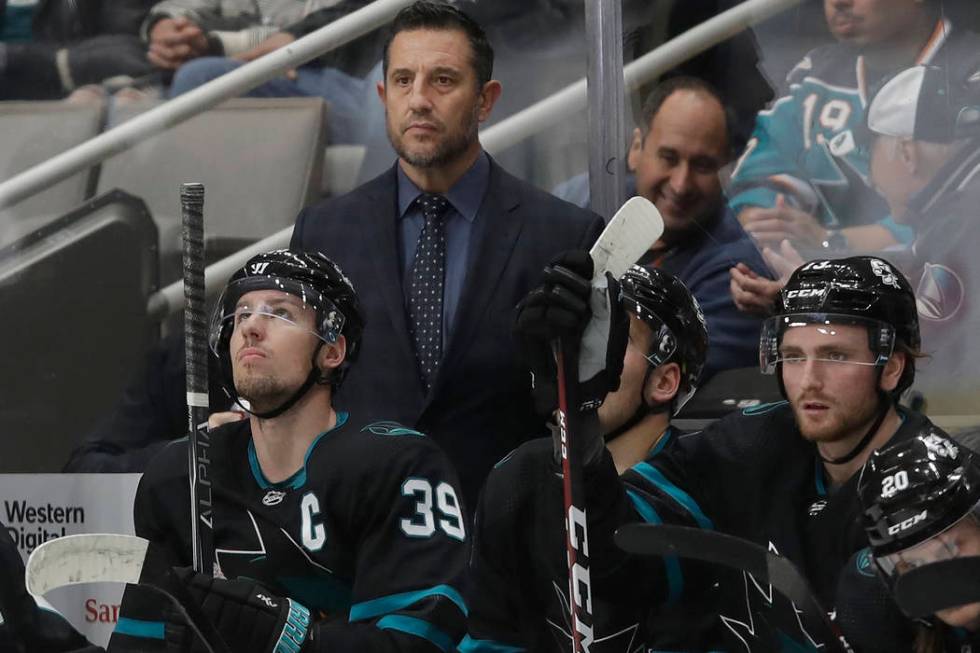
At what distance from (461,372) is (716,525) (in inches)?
25.7

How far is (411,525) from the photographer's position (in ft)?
8.68

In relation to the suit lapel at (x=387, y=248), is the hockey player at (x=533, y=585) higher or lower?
lower

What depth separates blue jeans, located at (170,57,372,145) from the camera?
3.69 metres

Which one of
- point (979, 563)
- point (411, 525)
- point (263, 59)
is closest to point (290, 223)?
point (263, 59)

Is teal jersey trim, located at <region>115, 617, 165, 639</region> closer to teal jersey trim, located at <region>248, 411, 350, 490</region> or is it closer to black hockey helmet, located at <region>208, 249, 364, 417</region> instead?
teal jersey trim, located at <region>248, 411, 350, 490</region>

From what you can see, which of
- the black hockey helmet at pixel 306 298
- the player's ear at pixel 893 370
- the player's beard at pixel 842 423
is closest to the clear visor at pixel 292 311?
the black hockey helmet at pixel 306 298

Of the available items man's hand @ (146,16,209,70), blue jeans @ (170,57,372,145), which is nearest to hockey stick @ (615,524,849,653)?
blue jeans @ (170,57,372,145)

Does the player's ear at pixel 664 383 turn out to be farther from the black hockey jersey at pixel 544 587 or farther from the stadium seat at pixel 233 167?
the stadium seat at pixel 233 167

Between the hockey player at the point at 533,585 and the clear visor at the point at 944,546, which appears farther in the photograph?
the hockey player at the point at 533,585

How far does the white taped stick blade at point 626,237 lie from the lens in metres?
2.22

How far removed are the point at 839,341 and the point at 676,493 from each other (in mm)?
366

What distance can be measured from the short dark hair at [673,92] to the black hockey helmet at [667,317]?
1.92 ft

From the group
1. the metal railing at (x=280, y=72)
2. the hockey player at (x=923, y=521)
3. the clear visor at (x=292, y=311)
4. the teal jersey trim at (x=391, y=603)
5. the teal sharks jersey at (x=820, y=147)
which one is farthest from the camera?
the metal railing at (x=280, y=72)

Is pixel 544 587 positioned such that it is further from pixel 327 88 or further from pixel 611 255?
pixel 327 88
